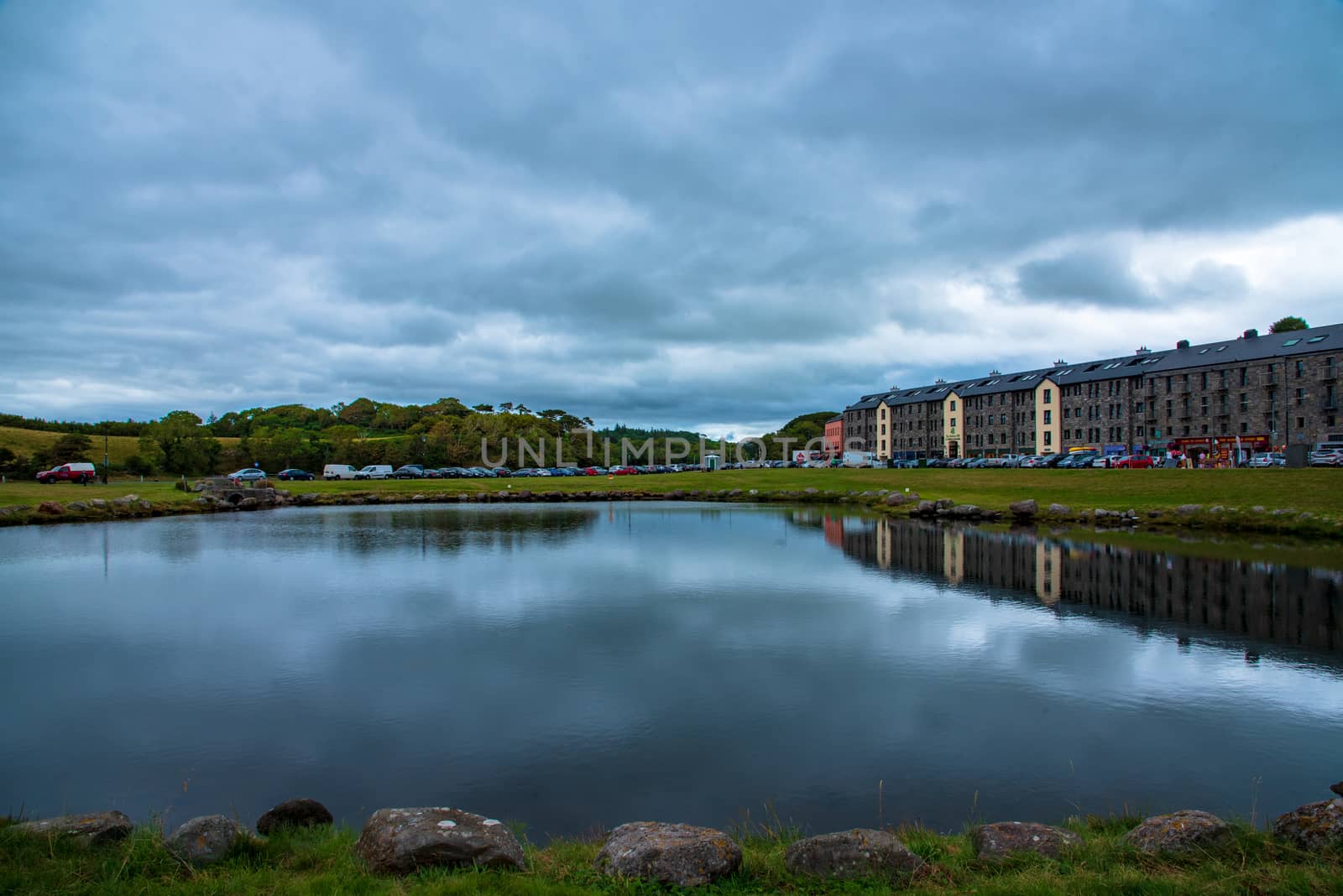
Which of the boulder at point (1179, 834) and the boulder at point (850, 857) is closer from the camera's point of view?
the boulder at point (850, 857)

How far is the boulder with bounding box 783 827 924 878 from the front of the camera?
6.20 m

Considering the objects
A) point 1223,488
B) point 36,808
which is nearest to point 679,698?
point 36,808

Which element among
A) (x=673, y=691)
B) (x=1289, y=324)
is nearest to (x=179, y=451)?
(x=673, y=691)

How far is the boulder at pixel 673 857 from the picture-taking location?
20.0 feet

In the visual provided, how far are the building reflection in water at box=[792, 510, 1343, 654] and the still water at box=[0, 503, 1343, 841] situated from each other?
0.15 m

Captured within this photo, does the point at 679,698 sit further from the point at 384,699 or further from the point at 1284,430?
the point at 1284,430

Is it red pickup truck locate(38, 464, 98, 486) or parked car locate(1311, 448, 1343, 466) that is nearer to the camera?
parked car locate(1311, 448, 1343, 466)

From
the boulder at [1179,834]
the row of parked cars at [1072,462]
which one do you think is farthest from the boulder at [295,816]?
the row of parked cars at [1072,462]

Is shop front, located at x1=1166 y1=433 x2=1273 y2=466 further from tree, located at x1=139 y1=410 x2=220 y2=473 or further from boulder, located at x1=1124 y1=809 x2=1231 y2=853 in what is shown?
tree, located at x1=139 y1=410 x2=220 y2=473

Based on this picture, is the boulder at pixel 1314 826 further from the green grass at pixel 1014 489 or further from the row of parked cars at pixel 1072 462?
the row of parked cars at pixel 1072 462

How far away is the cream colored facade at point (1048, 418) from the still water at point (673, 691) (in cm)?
8638

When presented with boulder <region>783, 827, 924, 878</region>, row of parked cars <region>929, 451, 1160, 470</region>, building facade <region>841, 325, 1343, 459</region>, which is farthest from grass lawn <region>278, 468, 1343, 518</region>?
boulder <region>783, 827, 924, 878</region>

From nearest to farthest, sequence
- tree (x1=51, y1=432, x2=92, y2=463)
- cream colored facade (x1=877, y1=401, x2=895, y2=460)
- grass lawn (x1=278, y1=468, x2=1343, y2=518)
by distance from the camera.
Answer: grass lawn (x1=278, y1=468, x2=1343, y2=518)
tree (x1=51, y1=432, x2=92, y2=463)
cream colored facade (x1=877, y1=401, x2=895, y2=460)

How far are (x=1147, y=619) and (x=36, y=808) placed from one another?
66.9 ft
